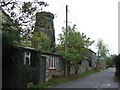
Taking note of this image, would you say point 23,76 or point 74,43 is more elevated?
point 74,43

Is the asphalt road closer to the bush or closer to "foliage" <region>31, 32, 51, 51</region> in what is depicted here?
the bush

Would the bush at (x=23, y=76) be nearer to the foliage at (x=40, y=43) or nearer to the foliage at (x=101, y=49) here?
the foliage at (x=40, y=43)

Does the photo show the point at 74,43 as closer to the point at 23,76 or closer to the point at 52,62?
the point at 52,62

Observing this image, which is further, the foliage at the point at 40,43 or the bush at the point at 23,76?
the foliage at the point at 40,43

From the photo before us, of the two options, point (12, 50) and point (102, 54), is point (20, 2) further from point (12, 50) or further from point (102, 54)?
point (102, 54)

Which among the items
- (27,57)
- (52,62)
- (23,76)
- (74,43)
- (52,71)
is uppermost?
(74,43)

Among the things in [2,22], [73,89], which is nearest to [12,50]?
[2,22]

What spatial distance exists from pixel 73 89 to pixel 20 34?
5.68 meters

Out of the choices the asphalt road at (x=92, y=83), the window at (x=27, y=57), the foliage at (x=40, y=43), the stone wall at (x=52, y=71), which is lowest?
the asphalt road at (x=92, y=83)

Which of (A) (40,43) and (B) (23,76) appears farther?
(A) (40,43)

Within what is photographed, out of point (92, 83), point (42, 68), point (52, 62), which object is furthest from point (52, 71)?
point (92, 83)

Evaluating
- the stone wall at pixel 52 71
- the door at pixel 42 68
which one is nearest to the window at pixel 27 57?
the door at pixel 42 68

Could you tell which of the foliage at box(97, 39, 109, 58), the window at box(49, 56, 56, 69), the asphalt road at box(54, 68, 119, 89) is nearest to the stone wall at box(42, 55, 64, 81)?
the window at box(49, 56, 56, 69)

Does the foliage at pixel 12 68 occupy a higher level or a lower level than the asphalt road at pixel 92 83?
higher
